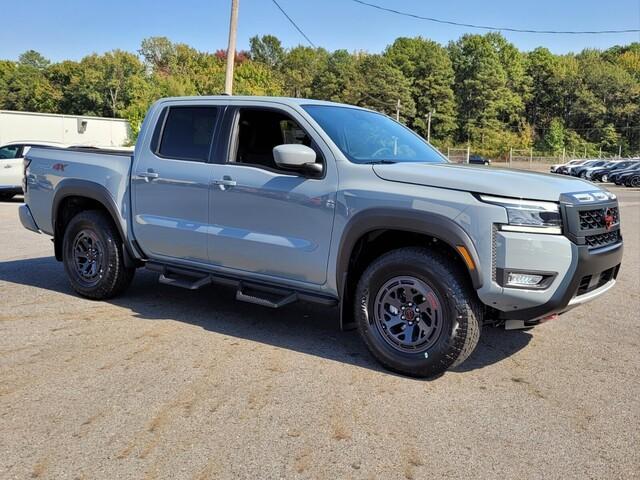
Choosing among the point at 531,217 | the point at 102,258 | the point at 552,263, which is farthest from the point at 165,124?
the point at 552,263

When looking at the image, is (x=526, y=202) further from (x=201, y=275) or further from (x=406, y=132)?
(x=201, y=275)

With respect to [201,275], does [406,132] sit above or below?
above

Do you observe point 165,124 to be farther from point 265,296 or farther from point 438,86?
point 438,86

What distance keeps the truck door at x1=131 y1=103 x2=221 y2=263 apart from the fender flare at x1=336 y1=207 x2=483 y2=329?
138 centimetres

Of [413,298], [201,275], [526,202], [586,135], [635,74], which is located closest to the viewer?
[526,202]

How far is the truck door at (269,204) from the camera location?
4.48m

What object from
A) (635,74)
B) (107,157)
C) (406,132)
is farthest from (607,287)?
(635,74)

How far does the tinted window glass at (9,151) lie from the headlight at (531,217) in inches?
652

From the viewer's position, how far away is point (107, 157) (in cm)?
586

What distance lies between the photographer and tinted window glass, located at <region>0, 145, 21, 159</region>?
1693 centimetres

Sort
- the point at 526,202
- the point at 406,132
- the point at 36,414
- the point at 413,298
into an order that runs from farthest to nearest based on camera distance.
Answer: the point at 406,132, the point at 413,298, the point at 526,202, the point at 36,414

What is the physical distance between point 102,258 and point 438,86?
3429 inches

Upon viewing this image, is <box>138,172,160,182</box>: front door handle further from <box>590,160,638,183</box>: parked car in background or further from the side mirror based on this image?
<box>590,160,638,183</box>: parked car in background

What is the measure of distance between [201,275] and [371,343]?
1.75 metres
